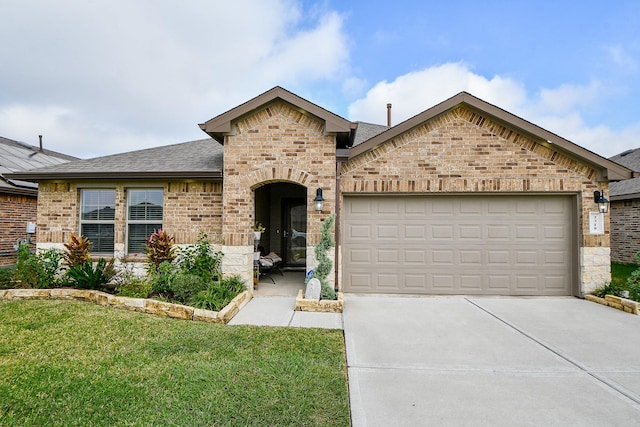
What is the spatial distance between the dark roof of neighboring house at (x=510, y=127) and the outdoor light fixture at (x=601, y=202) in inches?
16.7

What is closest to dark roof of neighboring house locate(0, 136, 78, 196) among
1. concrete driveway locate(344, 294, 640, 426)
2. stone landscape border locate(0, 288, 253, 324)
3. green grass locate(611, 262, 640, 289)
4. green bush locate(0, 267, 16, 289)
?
green bush locate(0, 267, 16, 289)

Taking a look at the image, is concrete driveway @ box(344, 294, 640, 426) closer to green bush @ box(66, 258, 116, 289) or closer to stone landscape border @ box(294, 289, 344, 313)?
stone landscape border @ box(294, 289, 344, 313)

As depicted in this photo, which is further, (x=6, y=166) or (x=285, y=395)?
(x=6, y=166)

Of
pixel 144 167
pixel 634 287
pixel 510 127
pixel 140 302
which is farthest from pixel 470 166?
pixel 144 167

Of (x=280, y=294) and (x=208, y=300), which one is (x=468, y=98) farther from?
(x=208, y=300)

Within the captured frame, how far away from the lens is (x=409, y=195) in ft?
24.7

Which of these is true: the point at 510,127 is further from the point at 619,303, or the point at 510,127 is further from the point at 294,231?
the point at 294,231

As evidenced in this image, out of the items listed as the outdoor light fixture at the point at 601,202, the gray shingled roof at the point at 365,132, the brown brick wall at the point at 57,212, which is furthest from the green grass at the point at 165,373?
the gray shingled roof at the point at 365,132

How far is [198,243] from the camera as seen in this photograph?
7484 millimetres

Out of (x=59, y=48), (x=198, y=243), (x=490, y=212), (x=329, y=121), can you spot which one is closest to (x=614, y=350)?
(x=490, y=212)

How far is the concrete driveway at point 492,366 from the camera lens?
9.45 ft

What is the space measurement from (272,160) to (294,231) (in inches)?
185

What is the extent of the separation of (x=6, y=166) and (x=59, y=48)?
5.55m

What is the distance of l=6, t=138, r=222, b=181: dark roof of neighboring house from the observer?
292 inches
